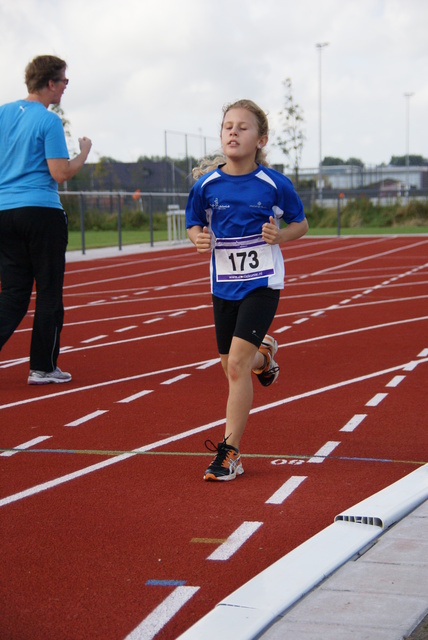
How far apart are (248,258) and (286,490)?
3.93ft

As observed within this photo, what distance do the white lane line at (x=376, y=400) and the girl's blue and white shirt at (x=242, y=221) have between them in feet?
5.58

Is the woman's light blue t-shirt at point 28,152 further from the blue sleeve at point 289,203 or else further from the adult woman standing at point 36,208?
the blue sleeve at point 289,203

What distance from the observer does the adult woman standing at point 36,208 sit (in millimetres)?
7461

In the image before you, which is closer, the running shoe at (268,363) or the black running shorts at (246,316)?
the black running shorts at (246,316)

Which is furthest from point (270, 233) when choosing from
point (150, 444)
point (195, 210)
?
point (150, 444)

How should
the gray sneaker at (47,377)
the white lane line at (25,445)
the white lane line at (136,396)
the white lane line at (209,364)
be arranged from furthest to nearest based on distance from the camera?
the white lane line at (209,364) → the gray sneaker at (47,377) → the white lane line at (136,396) → the white lane line at (25,445)

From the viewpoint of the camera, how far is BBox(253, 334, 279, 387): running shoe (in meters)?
5.64

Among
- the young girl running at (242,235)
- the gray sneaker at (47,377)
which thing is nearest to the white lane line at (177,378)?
the gray sneaker at (47,377)

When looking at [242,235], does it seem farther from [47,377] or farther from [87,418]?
[47,377]

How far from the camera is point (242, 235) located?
527 cm

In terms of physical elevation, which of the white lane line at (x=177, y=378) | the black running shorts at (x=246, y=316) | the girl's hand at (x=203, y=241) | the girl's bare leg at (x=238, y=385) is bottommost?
the white lane line at (x=177, y=378)

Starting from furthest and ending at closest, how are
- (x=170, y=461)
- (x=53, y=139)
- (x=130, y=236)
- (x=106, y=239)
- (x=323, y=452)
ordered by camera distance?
(x=130, y=236) → (x=106, y=239) → (x=53, y=139) → (x=323, y=452) → (x=170, y=461)

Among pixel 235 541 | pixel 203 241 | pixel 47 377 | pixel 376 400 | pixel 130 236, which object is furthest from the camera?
pixel 130 236

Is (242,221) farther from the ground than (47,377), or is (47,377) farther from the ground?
(242,221)
